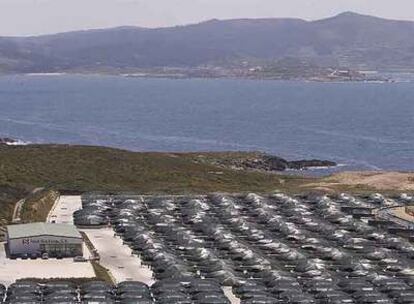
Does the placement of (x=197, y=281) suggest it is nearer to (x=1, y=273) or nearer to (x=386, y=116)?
(x=1, y=273)

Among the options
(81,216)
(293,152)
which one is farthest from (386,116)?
(81,216)

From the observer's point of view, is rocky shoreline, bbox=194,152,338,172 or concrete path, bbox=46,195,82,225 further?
rocky shoreline, bbox=194,152,338,172

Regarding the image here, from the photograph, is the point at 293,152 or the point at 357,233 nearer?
the point at 357,233

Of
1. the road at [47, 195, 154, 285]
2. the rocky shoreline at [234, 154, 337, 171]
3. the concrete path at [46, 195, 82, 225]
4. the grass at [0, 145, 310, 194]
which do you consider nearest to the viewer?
the road at [47, 195, 154, 285]

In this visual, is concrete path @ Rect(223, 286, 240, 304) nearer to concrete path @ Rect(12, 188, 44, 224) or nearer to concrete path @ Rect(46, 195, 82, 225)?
concrete path @ Rect(46, 195, 82, 225)

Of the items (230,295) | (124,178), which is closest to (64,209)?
(124,178)

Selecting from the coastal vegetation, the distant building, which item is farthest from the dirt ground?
the distant building

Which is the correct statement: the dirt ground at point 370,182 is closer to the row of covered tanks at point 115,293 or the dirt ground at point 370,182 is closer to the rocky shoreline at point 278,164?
the rocky shoreline at point 278,164
